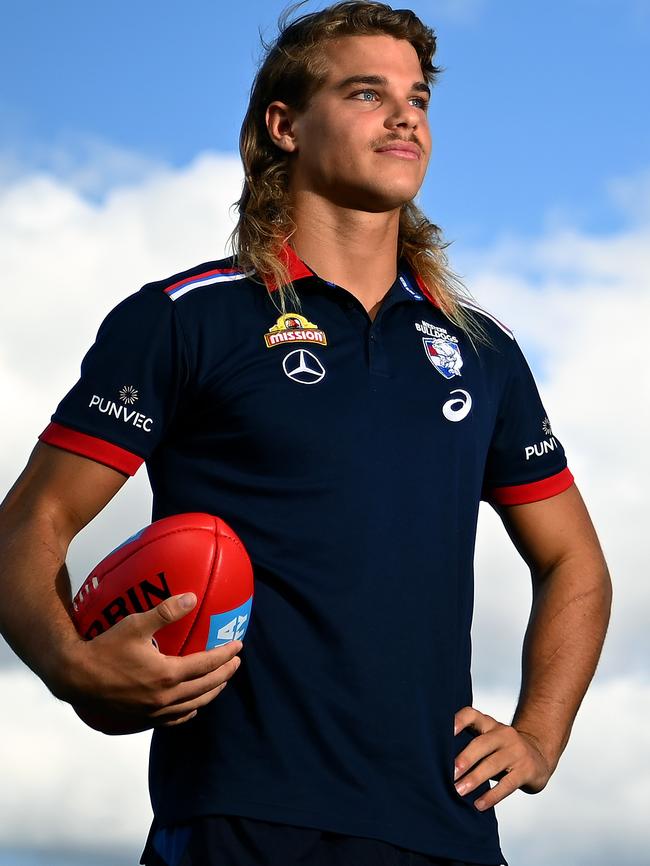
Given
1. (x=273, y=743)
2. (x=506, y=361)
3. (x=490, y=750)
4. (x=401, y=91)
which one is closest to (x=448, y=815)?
(x=490, y=750)

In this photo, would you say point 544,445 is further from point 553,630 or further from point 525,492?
point 553,630

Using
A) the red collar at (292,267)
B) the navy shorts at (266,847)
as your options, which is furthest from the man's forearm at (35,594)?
the red collar at (292,267)

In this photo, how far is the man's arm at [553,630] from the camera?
3.99m

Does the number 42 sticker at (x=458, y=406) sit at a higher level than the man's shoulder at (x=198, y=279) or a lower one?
lower

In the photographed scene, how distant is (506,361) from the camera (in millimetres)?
4555

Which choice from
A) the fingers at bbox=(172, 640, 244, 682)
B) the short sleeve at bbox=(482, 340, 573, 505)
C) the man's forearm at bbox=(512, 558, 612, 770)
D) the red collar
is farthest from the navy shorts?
the red collar

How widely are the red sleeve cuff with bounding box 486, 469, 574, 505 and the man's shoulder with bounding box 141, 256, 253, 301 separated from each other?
1.17 meters

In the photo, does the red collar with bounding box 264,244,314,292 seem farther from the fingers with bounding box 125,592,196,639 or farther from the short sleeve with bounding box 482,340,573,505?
the fingers with bounding box 125,592,196,639

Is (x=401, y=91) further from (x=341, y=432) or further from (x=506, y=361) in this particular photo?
(x=341, y=432)

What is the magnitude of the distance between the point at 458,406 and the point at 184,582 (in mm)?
1190

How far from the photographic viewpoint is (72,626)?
3492mm

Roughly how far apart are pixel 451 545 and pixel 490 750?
0.63 metres

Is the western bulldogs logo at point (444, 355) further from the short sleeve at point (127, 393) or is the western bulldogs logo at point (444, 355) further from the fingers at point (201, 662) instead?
the fingers at point (201, 662)

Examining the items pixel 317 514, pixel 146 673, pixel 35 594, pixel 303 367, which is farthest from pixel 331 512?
pixel 35 594
